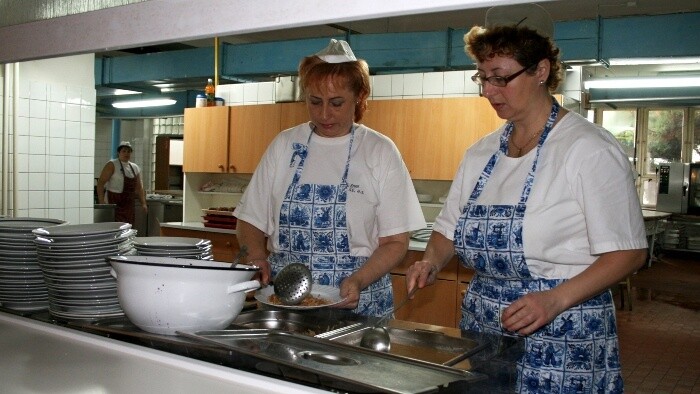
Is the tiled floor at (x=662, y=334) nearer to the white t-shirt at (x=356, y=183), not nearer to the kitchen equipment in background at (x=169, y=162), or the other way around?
the white t-shirt at (x=356, y=183)

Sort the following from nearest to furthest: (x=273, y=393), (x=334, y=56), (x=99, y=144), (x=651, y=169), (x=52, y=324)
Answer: (x=273, y=393) < (x=52, y=324) < (x=334, y=56) < (x=651, y=169) < (x=99, y=144)

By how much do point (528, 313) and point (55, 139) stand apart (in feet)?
12.2

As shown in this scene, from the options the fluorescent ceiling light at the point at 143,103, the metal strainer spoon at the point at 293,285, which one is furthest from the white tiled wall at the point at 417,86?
the fluorescent ceiling light at the point at 143,103

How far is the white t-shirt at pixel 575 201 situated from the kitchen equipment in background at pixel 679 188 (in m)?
12.4

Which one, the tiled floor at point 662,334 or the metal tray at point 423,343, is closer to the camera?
the metal tray at point 423,343

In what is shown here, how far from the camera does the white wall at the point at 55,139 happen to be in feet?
14.3

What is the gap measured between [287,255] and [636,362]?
4.39 meters

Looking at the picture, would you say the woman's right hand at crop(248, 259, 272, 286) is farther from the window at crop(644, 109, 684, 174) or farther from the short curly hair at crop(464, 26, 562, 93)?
→ the window at crop(644, 109, 684, 174)

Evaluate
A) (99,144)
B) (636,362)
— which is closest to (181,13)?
(636,362)

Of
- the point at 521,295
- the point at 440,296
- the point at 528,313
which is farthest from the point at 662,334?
the point at 528,313

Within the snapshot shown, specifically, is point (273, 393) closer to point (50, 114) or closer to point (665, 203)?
point (50, 114)

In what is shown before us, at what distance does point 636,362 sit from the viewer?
5938 millimetres

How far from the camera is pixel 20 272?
2.05m

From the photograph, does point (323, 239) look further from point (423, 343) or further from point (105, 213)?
point (105, 213)
